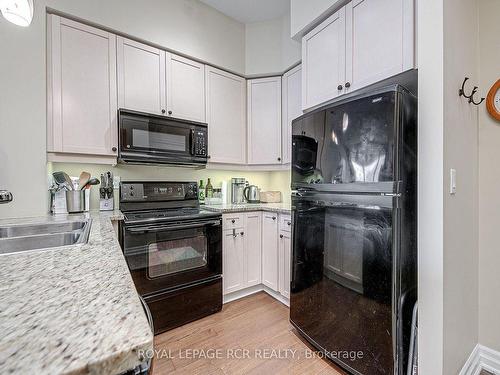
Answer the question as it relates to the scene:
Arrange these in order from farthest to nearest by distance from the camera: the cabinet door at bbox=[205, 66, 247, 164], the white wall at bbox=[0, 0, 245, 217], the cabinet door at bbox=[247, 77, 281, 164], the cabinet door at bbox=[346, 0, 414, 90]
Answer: the cabinet door at bbox=[247, 77, 281, 164] → the cabinet door at bbox=[205, 66, 247, 164] → the white wall at bbox=[0, 0, 245, 217] → the cabinet door at bbox=[346, 0, 414, 90]

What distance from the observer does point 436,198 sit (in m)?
1.12

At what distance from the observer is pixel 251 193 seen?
283cm

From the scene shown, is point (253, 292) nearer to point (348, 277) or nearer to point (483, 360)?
point (348, 277)

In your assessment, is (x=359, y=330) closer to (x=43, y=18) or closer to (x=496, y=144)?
(x=496, y=144)

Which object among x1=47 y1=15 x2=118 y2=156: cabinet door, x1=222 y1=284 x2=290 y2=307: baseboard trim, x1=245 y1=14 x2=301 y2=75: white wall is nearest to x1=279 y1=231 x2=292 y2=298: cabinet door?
x1=222 y1=284 x2=290 y2=307: baseboard trim

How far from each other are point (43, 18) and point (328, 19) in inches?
80.5

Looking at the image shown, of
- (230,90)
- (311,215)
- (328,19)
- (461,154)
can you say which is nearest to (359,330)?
(311,215)

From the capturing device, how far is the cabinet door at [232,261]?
2244 millimetres

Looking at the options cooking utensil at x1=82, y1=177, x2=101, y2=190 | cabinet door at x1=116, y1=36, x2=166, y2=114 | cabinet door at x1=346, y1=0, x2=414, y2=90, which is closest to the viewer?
cabinet door at x1=346, y1=0, x2=414, y2=90

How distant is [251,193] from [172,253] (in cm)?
122

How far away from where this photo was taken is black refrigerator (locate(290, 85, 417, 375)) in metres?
1.15

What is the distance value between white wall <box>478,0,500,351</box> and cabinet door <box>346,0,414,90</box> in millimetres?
696

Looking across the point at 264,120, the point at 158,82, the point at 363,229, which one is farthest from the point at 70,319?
the point at 264,120

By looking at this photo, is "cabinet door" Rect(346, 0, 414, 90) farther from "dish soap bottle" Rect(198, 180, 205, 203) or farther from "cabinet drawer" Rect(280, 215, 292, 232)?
"dish soap bottle" Rect(198, 180, 205, 203)
